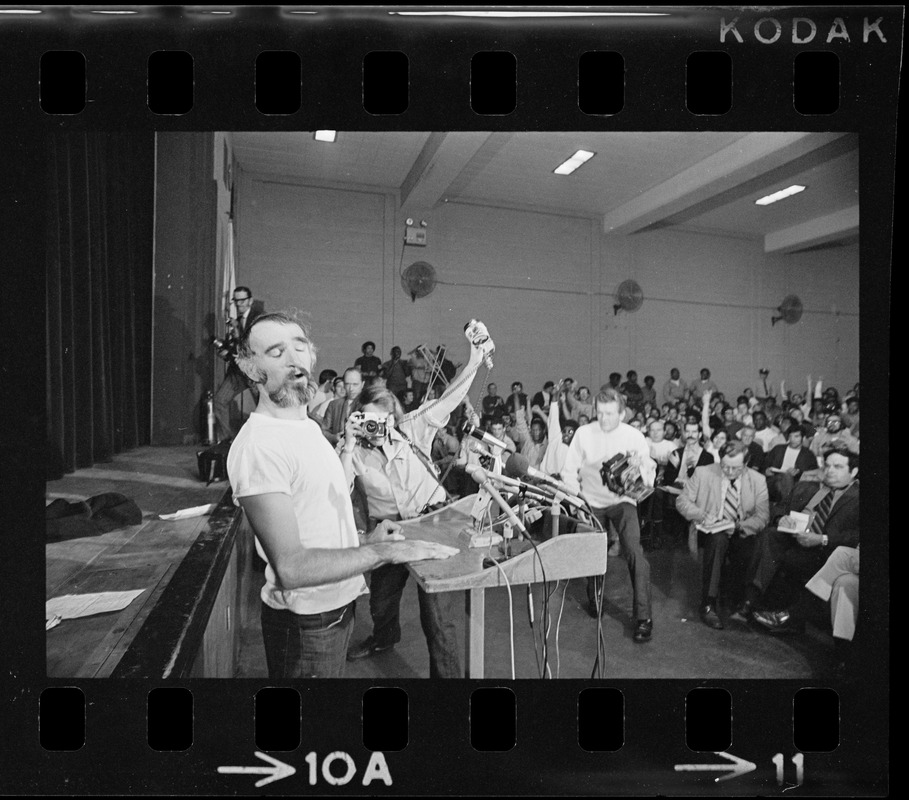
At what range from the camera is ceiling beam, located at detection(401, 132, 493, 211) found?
77.9 inches

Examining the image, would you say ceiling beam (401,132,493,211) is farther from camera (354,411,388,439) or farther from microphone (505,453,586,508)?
microphone (505,453,586,508)

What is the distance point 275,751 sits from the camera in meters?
1.93

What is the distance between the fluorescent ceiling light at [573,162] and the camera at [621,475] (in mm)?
1094

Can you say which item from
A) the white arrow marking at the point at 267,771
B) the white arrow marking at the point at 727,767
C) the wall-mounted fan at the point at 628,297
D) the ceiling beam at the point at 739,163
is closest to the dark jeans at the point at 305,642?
the white arrow marking at the point at 267,771

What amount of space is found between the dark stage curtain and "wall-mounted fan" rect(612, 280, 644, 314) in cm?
173

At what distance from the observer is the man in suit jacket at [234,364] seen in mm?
1947

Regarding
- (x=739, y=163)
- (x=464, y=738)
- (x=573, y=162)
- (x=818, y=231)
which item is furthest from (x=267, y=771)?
(x=818, y=231)

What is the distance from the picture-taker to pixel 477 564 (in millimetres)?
1827

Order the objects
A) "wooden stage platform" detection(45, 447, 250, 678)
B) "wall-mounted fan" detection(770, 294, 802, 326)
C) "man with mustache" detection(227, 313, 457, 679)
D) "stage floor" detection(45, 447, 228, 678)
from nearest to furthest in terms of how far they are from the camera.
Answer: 1. "wooden stage platform" detection(45, 447, 250, 678)
2. "stage floor" detection(45, 447, 228, 678)
3. "man with mustache" detection(227, 313, 457, 679)
4. "wall-mounted fan" detection(770, 294, 802, 326)

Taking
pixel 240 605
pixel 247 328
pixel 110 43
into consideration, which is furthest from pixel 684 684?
pixel 110 43

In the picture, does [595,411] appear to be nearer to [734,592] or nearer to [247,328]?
[734,592]

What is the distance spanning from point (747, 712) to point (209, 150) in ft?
8.94

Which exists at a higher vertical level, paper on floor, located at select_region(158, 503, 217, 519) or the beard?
the beard

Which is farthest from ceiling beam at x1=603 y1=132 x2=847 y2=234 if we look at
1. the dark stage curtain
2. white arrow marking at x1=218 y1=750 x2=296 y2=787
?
white arrow marking at x1=218 y1=750 x2=296 y2=787
